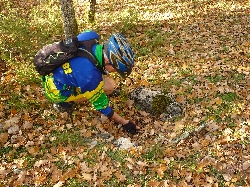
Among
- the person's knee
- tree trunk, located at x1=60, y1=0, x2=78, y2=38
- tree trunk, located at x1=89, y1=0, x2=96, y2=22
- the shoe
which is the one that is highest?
tree trunk, located at x1=60, y1=0, x2=78, y2=38

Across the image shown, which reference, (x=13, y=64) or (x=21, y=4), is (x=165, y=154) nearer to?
(x=13, y=64)

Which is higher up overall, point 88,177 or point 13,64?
point 13,64

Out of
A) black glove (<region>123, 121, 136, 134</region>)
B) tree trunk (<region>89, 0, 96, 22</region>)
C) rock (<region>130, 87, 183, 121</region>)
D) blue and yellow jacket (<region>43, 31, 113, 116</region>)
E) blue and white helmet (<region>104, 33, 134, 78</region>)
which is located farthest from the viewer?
tree trunk (<region>89, 0, 96, 22</region>)

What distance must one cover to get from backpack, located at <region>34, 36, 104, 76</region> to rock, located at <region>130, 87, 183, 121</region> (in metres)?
1.91

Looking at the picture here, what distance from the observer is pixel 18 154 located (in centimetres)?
516

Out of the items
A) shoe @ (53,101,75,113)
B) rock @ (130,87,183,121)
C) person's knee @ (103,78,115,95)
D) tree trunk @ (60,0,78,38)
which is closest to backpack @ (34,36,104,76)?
shoe @ (53,101,75,113)

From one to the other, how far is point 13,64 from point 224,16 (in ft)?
25.4

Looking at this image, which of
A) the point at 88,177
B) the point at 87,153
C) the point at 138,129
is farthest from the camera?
the point at 138,129

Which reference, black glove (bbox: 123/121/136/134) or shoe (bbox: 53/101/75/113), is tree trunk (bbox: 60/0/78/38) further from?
black glove (bbox: 123/121/136/134)

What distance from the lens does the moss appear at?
632 centimetres

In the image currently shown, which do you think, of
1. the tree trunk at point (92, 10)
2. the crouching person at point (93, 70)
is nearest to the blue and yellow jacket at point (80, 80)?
the crouching person at point (93, 70)

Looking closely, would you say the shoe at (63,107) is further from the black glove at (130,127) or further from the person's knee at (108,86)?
the black glove at (130,127)

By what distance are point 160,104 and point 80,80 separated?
2.23m

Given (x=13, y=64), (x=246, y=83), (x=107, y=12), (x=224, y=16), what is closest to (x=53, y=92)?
(x=13, y=64)
